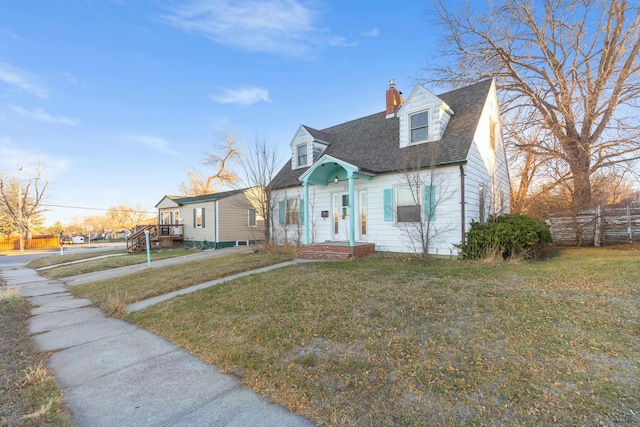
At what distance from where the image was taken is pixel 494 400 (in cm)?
219

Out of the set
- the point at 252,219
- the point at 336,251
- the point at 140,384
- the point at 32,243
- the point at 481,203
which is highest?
the point at 481,203

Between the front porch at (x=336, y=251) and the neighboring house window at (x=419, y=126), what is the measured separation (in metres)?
4.34

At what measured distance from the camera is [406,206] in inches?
393

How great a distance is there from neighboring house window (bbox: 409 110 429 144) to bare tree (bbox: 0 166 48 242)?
40.9 m

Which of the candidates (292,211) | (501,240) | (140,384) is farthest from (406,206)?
(140,384)

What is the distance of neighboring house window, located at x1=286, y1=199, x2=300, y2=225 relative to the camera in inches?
526

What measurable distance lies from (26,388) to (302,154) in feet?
41.1

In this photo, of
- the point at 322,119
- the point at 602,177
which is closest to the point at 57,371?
the point at 322,119

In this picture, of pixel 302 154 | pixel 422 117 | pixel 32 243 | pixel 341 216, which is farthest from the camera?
pixel 32 243

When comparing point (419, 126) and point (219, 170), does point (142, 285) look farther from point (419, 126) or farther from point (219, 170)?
point (219, 170)

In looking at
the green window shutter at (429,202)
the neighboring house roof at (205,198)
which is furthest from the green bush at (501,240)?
the neighboring house roof at (205,198)

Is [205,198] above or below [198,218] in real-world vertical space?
above

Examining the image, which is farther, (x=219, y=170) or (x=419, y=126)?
(x=219, y=170)

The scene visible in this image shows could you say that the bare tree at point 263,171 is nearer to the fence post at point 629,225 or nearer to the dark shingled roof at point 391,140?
the dark shingled roof at point 391,140
